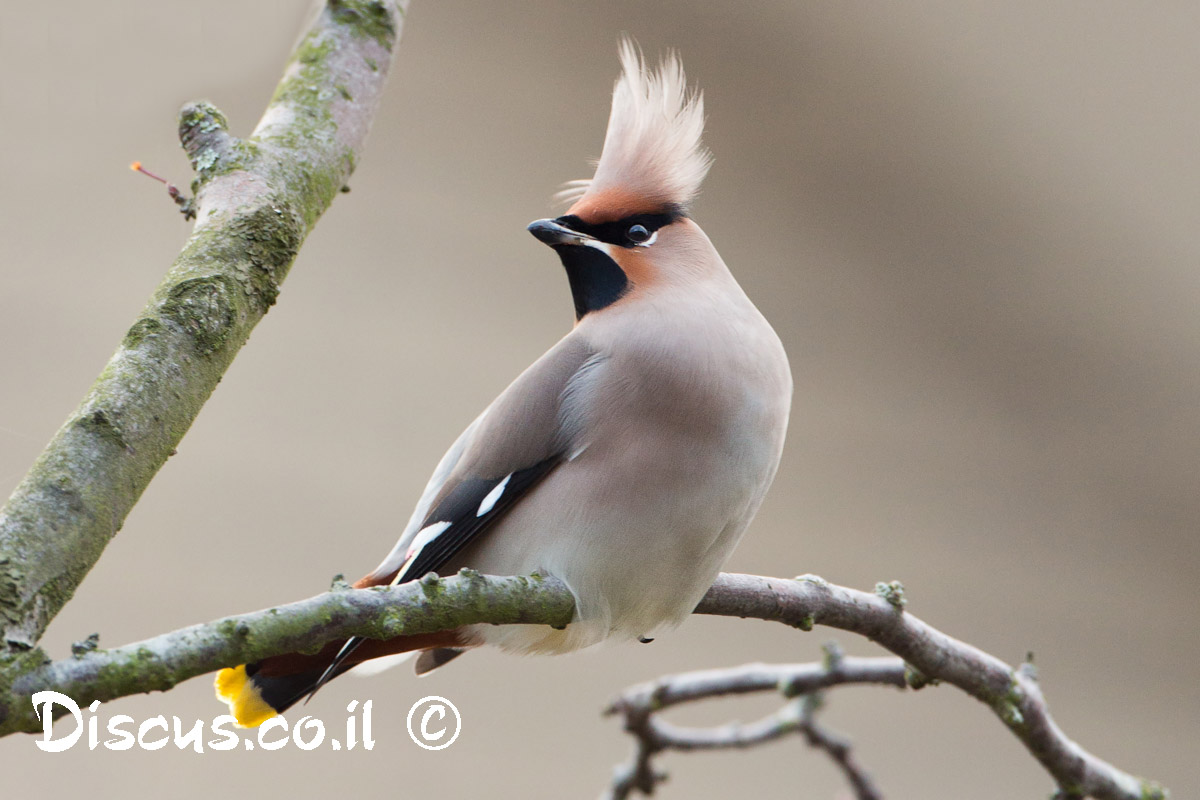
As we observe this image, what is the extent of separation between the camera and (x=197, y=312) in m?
1.60

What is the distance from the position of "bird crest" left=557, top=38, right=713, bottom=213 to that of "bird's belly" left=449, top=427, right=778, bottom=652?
23.8 inches

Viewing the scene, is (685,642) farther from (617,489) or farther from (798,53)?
(617,489)

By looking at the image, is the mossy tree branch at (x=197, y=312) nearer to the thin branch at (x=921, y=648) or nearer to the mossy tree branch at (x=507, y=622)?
the mossy tree branch at (x=507, y=622)

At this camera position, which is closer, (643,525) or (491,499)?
(643,525)

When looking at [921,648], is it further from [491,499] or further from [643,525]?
[491,499]

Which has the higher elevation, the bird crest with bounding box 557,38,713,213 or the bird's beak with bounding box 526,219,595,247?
the bird crest with bounding box 557,38,713,213

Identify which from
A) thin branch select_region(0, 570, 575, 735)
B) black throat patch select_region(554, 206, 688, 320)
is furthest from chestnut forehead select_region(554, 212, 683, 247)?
thin branch select_region(0, 570, 575, 735)

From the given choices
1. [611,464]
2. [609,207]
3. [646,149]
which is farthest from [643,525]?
[646,149]

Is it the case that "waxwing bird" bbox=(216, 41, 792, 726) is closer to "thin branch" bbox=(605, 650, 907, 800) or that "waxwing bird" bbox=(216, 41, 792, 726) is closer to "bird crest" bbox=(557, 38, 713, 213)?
"bird crest" bbox=(557, 38, 713, 213)

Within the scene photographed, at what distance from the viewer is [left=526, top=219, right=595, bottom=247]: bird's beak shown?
232cm

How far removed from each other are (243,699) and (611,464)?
785mm

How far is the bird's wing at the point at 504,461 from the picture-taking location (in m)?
2.17

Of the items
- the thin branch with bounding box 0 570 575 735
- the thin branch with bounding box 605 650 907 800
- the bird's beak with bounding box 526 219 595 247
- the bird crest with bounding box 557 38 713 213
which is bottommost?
the thin branch with bounding box 0 570 575 735

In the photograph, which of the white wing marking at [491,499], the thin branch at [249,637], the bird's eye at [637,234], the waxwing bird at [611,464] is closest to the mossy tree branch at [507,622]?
the thin branch at [249,637]
